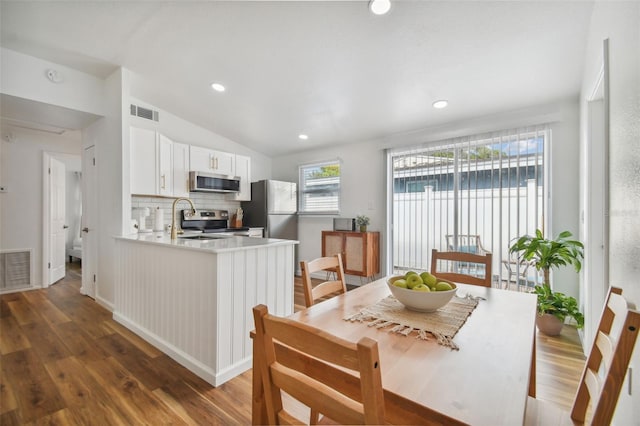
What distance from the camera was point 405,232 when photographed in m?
4.09

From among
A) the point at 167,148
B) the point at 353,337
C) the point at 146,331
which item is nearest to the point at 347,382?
the point at 353,337

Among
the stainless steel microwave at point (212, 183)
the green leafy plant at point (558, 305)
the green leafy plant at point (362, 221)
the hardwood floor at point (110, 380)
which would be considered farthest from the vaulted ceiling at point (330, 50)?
the hardwood floor at point (110, 380)

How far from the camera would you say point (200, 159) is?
4.28 metres

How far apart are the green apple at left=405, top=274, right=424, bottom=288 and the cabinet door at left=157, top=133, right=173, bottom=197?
Result: 3631mm

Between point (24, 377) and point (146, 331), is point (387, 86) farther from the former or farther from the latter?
point (24, 377)

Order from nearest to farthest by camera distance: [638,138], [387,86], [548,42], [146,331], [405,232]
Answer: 1. [638,138]
2. [548,42]
3. [146,331]
4. [387,86]
5. [405,232]

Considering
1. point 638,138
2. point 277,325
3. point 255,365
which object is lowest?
point 255,365

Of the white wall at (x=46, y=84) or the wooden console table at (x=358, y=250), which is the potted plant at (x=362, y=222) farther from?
the white wall at (x=46, y=84)

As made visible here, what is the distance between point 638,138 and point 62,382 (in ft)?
11.3

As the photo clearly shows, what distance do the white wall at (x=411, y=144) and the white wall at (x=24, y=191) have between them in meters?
3.64

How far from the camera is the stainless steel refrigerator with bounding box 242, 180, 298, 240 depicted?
477 centimetres

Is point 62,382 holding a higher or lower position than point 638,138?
lower

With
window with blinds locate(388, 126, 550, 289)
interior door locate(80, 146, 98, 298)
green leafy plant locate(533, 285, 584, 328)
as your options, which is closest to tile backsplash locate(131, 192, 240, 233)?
interior door locate(80, 146, 98, 298)

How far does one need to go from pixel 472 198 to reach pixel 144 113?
4516mm
